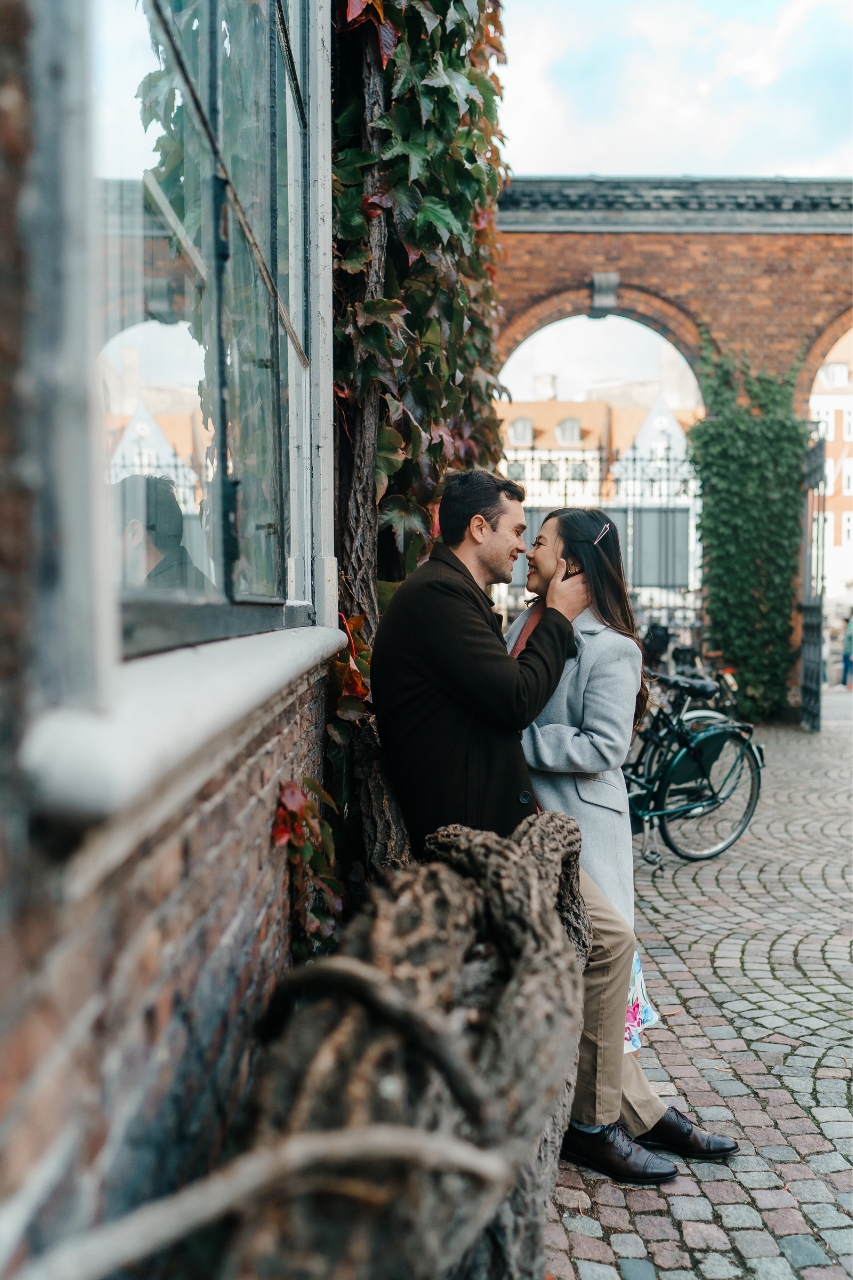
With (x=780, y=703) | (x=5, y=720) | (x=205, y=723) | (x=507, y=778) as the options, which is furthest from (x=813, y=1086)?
(x=780, y=703)

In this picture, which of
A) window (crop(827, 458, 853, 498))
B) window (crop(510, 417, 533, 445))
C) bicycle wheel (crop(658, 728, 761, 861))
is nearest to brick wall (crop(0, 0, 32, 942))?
bicycle wheel (crop(658, 728, 761, 861))

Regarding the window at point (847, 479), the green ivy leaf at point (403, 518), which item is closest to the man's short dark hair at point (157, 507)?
the green ivy leaf at point (403, 518)

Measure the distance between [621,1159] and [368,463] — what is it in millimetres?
2395

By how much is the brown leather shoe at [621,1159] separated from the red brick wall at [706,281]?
1250 cm

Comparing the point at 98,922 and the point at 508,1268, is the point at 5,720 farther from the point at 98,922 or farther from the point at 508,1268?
the point at 508,1268

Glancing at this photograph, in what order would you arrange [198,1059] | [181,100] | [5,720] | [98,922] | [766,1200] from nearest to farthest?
[5,720] → [98,922] → [198,1059] → [181,100] → [766,1200]

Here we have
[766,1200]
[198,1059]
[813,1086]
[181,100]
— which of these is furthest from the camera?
[813,1086]

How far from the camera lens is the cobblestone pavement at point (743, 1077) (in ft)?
7.79

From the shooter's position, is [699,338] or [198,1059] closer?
[198,1059]

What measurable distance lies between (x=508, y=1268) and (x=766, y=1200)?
138cm

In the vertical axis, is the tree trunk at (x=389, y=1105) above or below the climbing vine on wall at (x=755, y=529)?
below

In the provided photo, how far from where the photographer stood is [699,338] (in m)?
14.1

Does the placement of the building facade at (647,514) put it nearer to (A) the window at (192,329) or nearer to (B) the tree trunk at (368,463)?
(B) the tree trunk at (368,463)

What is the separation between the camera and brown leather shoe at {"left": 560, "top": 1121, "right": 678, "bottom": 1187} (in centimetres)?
267
